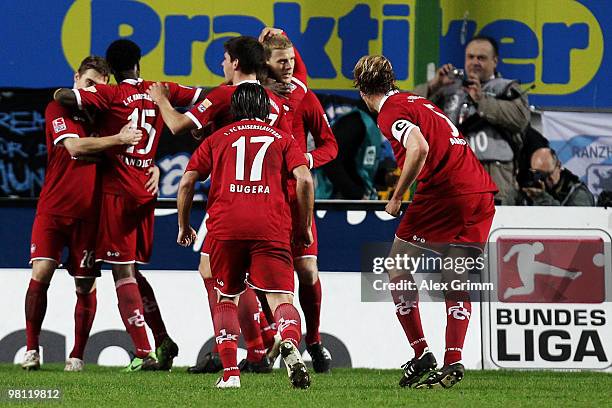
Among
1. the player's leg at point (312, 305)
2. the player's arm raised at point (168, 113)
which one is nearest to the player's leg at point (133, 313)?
the player's leg at point (312, 305)

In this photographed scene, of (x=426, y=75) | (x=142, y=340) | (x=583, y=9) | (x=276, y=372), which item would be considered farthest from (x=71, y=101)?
(x=583, y=9)

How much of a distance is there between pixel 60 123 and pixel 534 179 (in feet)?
12.3

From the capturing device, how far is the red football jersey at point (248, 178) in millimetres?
7004

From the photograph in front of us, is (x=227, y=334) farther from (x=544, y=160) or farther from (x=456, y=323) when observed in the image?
(x=544, y=160)

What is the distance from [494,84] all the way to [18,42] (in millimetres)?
3745

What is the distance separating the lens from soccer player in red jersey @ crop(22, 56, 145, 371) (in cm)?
890

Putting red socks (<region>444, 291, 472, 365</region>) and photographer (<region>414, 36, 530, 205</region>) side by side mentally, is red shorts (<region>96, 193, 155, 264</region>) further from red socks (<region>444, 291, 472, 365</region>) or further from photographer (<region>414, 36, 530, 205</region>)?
photographer (<region>414, 36, 530, 205</region>)

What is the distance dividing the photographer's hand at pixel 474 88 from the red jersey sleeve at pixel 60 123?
10.6 ft

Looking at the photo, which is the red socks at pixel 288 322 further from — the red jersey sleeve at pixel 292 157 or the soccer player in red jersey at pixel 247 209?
the red jersey sleeve at pixel 292 157

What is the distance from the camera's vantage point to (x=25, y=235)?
402 inches

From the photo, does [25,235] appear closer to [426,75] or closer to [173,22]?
[173,22]

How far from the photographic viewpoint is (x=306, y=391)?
708cm

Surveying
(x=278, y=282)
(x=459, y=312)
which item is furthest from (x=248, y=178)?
(x=459, y=312)
